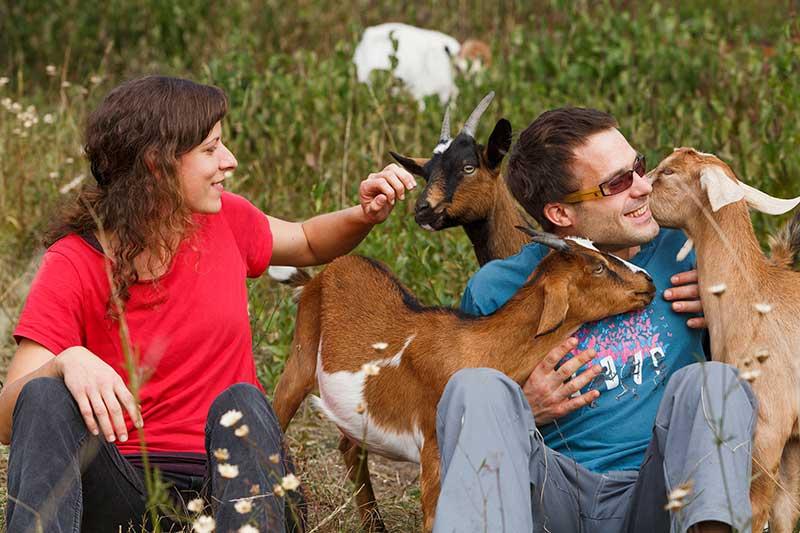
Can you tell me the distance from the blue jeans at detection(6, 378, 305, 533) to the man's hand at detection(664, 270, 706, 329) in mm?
1128

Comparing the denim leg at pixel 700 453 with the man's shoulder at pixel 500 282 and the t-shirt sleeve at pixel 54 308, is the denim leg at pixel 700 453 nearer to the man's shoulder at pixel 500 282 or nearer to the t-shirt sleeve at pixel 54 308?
the man's shoulder at pixel 500 282

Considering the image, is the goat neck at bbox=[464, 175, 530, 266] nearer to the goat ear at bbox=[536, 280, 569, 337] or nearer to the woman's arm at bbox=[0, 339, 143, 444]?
the goat ear at bbox=[536, 280, 569, 337]

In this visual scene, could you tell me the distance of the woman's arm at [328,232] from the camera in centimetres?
379

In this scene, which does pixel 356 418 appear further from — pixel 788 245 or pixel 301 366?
pixel 788 245

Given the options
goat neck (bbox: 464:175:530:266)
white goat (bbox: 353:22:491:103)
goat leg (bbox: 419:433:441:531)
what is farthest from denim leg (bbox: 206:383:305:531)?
white goat (bbox: 353:22:491:103)

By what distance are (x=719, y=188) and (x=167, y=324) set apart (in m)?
1.52

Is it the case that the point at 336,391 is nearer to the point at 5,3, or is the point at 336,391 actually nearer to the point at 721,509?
the point at 721,509

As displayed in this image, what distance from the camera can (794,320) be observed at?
3545 millimetres

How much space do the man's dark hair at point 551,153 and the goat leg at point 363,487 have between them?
953 mm

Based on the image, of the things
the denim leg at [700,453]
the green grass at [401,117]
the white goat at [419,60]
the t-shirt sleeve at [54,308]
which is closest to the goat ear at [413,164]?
the green grass at [401,117]

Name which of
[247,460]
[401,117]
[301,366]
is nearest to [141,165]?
[247,460]

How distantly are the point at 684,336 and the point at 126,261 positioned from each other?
150cm

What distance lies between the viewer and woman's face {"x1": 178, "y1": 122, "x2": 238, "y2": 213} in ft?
11.7

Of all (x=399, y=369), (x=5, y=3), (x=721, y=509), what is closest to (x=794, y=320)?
(x=721, y=509)
